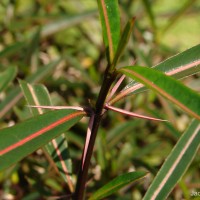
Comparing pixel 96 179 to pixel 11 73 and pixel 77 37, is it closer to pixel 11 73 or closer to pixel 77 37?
pixel 11 73

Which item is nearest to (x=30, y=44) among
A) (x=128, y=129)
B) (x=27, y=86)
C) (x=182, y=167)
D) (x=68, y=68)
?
(x=68, y=68)

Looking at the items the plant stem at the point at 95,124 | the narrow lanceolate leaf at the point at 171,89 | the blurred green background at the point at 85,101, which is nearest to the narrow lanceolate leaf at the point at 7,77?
the blurred green background at the point at 85,101

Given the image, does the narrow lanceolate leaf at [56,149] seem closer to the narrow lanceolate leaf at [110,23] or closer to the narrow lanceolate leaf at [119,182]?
the narrow lanceolate leaf at [119,182]

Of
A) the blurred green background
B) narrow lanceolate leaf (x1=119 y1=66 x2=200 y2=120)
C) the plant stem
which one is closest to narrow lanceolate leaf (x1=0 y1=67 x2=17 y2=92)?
the blurred green background

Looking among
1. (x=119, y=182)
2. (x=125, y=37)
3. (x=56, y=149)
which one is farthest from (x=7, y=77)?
(x=125, y=37)

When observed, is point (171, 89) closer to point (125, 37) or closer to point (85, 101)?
point (125, 37)

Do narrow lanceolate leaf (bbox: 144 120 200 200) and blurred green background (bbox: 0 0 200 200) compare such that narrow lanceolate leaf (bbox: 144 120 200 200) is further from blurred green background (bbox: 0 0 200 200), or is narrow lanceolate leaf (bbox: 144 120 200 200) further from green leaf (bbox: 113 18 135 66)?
green leaf (bbox: 113 18 135 66)
